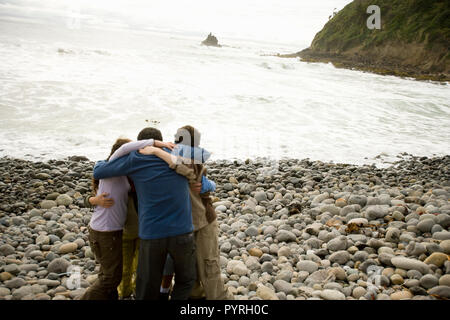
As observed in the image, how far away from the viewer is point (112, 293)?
310 centimetres

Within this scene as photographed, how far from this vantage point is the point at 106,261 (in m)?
3.03

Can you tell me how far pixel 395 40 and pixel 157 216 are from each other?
62.9 metres

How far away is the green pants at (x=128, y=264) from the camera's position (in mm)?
3293

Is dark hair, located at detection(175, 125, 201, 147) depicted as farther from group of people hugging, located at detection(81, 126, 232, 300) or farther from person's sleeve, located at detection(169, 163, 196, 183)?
person's sleeve, located at detection(169, 163, 196, 183)

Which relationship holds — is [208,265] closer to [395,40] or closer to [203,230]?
[203,230]

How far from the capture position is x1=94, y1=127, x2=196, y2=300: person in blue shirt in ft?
8.73

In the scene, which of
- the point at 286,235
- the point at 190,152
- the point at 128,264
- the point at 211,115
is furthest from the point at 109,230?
the point at 211,115

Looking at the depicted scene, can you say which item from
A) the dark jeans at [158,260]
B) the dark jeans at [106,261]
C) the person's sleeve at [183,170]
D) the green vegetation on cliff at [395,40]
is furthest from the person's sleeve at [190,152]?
the green vegetation on cliff at [395,40]

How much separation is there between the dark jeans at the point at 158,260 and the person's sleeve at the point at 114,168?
0.60m

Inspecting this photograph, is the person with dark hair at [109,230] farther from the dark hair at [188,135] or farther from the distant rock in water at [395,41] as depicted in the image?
the distant rock in water at [395,41]

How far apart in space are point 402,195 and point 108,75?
75.7 ft

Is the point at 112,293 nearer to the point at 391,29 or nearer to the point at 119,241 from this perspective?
the point at 119,241

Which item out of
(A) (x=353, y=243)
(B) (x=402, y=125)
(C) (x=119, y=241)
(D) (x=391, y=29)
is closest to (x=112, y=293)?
(C) (x=119, y=241)

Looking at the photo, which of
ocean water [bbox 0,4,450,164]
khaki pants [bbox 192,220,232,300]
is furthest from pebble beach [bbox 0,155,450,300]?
ocean water [bbox 0,4,450,164]
